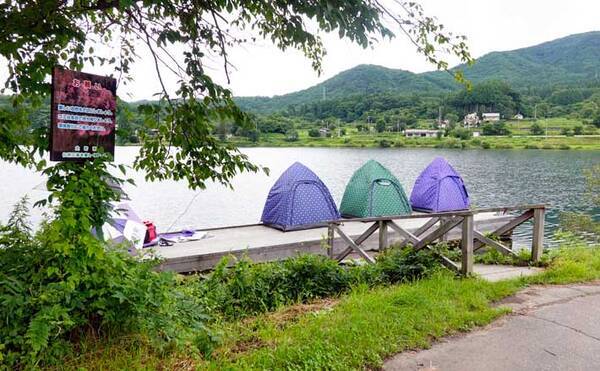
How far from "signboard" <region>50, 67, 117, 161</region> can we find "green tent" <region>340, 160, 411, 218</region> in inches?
394

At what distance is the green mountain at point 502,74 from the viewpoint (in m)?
132

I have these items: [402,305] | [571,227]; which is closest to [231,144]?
[402,305]

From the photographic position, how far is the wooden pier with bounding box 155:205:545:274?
5.83 metres

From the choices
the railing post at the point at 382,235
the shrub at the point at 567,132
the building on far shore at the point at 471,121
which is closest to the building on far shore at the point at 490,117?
the building on far shore at the point at 471,121

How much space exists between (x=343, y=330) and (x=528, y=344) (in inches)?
59.0

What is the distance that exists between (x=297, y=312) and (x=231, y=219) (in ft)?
47.6

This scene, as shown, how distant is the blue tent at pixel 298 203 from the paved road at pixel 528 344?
7129 millimetres

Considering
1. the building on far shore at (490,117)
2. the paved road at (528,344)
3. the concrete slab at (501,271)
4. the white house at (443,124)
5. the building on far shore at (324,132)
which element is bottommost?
the concrete slab at (501,271)

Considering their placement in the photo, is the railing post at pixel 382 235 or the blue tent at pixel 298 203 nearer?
the railing post at pixel 382 235

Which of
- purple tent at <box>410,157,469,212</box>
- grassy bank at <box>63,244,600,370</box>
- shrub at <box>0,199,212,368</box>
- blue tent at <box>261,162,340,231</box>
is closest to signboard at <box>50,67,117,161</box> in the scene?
shrub at <box>0,199,212,368</box>

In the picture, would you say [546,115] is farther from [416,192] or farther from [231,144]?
[231,144]

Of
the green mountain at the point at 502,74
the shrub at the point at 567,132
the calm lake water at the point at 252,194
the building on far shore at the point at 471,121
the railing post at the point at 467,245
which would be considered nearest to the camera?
the railing post at the point at 467,245

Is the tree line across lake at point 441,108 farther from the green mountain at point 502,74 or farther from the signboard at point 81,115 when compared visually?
the signboard at point 81,115

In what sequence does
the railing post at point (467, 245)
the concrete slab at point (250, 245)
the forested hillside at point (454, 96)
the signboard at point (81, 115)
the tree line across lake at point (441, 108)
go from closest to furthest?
the signboard at point (81, 115), the railing post at point (467, 245), the concrete slab at point (250, 245), the tree line across lake at point (441, 108), the forested hillside at point (454, 96)
